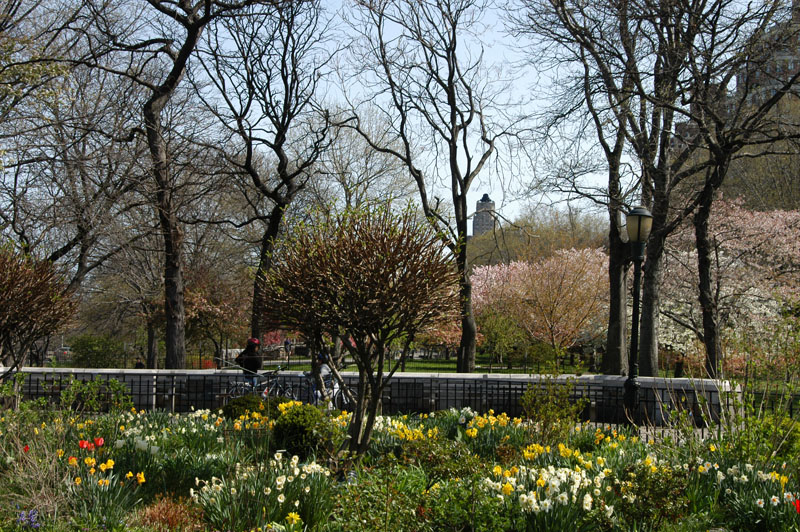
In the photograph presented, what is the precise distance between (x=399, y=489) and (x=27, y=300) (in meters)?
6.21

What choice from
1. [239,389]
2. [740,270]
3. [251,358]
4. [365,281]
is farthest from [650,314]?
[365,281]

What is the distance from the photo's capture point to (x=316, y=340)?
6.38 metres

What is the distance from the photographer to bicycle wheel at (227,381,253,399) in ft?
39.1

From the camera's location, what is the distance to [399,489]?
187 inches

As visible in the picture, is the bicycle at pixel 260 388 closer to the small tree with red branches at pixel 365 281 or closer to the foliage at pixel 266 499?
the small tree with red branches at pixel 365 281

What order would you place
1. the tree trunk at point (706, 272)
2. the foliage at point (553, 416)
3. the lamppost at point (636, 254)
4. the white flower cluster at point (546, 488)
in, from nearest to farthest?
1. the white flower cluster at point (546, 488)
2. the foliage at point (553, 416)
3. the lamppost at point (636, 254)
4. the tree trunk at point (706, 272)

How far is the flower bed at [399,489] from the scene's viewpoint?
14.3 feet

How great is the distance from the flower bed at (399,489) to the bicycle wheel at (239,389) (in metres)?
5.51

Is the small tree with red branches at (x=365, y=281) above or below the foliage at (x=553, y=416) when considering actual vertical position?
above

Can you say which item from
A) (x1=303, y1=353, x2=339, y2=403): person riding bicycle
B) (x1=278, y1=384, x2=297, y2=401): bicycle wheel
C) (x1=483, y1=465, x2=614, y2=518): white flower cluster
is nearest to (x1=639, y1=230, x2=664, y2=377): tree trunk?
(x1=303, y1=353, x2=339, y2=403): person riding bicycle

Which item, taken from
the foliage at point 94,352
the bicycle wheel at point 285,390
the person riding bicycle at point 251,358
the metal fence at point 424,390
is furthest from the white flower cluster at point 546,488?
the foliage at point 94,352

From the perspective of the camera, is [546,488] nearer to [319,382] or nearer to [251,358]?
[319,382]

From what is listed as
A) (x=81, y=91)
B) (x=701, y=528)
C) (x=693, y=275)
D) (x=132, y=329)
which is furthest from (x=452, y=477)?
(x=132, y=329)

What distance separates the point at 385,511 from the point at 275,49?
14.9 m
